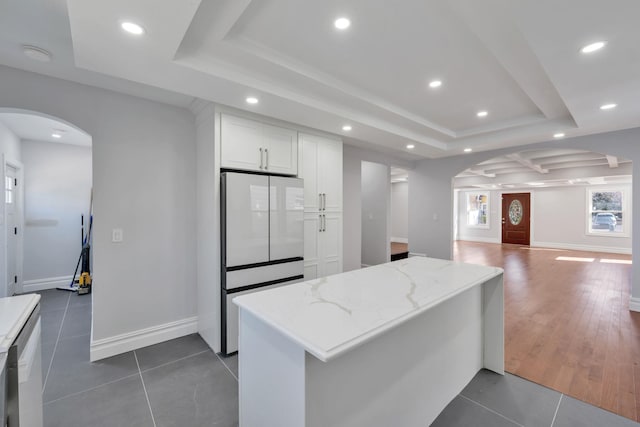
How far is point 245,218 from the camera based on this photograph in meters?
2.70

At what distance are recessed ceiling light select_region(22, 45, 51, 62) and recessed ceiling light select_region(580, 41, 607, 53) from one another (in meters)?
3.76

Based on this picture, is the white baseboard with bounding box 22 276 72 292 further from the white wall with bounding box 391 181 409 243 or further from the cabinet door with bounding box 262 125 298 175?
the white wall with bounding box 391 181 409 243

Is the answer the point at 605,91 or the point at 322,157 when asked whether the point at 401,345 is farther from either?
the point at 605,91

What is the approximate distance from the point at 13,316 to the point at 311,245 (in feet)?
8.63

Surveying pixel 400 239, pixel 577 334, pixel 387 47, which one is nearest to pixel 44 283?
pixel 387 47

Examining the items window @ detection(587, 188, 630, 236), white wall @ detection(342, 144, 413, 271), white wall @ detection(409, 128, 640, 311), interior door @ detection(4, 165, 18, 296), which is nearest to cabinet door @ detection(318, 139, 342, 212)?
white wall @ detection(342, 144, 413, 271)

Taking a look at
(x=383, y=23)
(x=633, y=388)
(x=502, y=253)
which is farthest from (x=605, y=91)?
(x=502, y=253)

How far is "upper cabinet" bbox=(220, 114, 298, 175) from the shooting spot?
8.89 feet

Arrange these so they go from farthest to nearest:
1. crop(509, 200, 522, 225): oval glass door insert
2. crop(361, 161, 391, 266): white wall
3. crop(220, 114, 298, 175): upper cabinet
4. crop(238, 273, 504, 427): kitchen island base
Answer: crop(509, 200, 522, 225): oval glass door insert, crop(361, 161, 391, 266): white wall, crop(220, 114, 298, 175): upper cabinet, crop(238, 273, 504, 427): kitchen island base

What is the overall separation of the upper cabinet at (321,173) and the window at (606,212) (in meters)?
10.1

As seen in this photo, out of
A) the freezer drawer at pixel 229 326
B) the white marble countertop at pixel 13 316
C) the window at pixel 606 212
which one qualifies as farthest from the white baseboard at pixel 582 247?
the white marble countertop at pixel 13 316

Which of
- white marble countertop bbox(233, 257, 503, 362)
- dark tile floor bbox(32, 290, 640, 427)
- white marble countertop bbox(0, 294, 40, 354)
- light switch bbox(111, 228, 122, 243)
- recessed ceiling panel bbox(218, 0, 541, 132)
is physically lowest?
dark tile floor bbox(32, 290, 640, 427)

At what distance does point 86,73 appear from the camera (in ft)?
7.72

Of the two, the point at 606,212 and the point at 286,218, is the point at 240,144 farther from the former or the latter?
the point at 606,212
